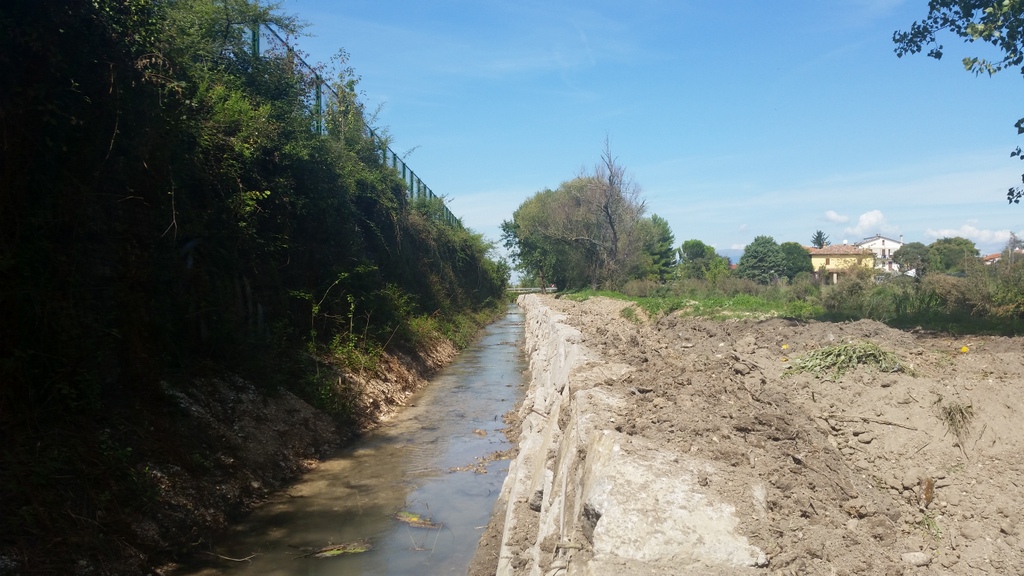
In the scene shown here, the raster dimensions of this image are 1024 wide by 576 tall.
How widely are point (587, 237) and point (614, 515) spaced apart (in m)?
37.8

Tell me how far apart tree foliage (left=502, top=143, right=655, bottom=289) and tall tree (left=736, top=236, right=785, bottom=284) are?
2004cm

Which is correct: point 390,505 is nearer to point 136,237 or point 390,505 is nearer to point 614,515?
point 136,237

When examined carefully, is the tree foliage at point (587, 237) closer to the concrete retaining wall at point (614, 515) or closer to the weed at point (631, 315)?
the weed at point (631, 315)

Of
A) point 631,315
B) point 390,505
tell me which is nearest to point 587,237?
point 631,315

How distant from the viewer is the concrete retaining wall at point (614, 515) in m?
3.20

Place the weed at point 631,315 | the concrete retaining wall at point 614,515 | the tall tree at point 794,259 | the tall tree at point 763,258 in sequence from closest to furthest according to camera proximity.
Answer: the concrete retaining wall at point 614,515, the weed at point 631,315, the tall tree at point 763,258, the tall tree at point 794,259

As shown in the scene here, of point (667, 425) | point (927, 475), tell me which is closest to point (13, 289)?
point (667, 425)

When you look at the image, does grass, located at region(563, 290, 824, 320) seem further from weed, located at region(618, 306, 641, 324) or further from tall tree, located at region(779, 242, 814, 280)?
tall tree, located at region(779, 242, 814, 280)

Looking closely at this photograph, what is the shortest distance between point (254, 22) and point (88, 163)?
676 centimetres

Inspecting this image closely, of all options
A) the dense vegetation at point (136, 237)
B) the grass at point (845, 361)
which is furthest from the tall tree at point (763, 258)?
the grass at point (845, 361)

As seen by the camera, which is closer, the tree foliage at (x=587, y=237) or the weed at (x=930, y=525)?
the weed at (x=930, y=525)

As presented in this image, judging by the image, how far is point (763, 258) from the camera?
65000mm

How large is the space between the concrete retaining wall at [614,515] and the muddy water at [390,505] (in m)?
1.36

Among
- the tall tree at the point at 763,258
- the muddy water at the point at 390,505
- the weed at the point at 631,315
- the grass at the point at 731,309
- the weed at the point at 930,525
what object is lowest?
the muddy water at the point at 390,505
